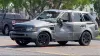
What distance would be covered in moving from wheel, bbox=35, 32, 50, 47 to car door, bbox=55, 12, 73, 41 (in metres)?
0.61

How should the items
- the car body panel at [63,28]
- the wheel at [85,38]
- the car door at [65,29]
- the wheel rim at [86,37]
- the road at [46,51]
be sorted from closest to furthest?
the road at [46,51] → the car body panel at [63,28] → the car door at [65,29] → the wheel at [85,38] → the wheel rim at [86,37]

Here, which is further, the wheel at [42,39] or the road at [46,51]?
the wheel at [42,39]

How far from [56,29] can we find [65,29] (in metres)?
0.60

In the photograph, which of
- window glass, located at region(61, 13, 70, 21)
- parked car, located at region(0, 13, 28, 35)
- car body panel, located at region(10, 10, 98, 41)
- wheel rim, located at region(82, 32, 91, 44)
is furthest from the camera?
parked car, located at region(0, 13, 28, 35)

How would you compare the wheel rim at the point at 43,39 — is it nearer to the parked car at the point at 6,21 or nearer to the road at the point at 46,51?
the road at the point at 46,51

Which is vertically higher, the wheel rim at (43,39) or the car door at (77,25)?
the car door at (77,25)

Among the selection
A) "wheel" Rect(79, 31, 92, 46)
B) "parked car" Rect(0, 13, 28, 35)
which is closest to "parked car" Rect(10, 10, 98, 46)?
"wheel" Rect(79, 31, 92, 46)

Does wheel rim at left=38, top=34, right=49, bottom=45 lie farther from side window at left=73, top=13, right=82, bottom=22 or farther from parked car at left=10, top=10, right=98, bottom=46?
side window at left=73, top=13, right=82, bottom=22

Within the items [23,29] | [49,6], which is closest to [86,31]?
[23,29]

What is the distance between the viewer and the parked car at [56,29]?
17.3 m

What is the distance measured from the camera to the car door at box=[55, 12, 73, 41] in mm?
18062

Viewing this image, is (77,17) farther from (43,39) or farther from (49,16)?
(43,39)

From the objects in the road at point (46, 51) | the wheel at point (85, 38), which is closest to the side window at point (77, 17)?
the wheel at point (85, 38)

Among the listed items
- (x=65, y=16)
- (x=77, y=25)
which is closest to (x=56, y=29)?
(x=65, y=16)
